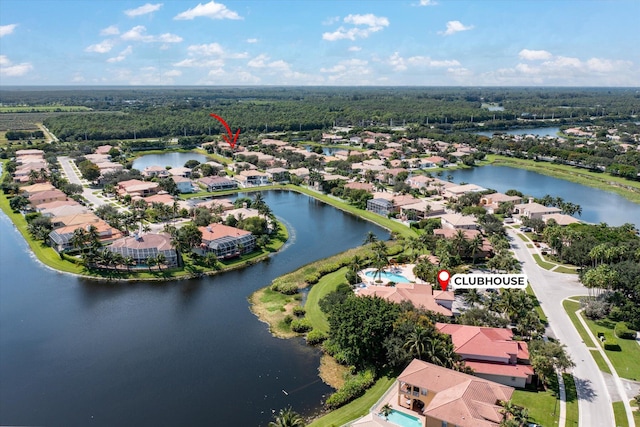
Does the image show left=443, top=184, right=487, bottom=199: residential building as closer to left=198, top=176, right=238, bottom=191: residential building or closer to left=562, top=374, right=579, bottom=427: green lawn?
left=198, top=176, right=238, bottom=191: residential building

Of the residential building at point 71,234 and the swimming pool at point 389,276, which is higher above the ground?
the residential building at point 71,234

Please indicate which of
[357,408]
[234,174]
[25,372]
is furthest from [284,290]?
[234,174]

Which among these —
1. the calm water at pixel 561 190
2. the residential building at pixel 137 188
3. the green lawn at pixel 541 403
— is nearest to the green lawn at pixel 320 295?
the green lawn at pixel 541 403

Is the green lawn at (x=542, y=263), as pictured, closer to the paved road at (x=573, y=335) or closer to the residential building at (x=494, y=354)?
the paved road at (x=573, y=335)

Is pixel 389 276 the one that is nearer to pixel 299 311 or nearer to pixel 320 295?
pixel 320 295

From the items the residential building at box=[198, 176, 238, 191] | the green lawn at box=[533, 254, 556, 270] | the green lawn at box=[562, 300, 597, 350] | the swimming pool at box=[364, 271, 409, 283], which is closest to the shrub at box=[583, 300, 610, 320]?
the green lawn at box=[562, 300, 597, 350]

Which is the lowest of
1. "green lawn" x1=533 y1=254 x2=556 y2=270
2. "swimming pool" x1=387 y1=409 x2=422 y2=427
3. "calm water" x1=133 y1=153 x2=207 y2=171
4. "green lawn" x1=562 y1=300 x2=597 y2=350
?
"swimming pool" x1=387 y1=409 x2=422 y2=427
